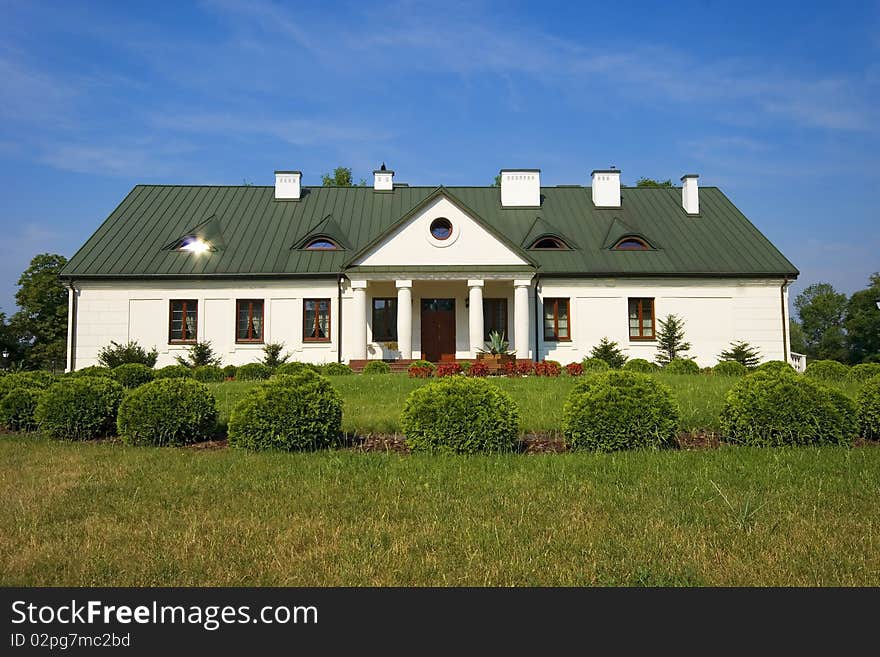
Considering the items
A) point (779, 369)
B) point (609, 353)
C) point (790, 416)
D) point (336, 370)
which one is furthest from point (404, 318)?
point (790, 416)

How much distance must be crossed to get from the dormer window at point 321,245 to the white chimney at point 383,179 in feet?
18.2

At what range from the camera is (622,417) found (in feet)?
26.1

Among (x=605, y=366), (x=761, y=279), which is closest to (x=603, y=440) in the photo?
(x=605, y=366)

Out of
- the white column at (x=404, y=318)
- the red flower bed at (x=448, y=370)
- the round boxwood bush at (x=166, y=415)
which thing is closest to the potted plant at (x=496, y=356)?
the red flower bed at (x=448, y=370)

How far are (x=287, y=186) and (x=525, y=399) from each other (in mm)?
20359

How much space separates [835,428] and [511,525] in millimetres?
5958

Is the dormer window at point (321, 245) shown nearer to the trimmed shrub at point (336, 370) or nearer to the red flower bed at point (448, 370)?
the trimmed shrub at point (336, 370)

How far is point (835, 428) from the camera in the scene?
318 inches

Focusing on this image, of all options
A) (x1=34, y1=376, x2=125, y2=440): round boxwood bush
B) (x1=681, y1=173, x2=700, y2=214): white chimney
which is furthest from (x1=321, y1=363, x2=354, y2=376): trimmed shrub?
(x1=681, y1=173, x2=700, y2=214): white chimney

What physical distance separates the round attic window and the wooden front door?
323 cm

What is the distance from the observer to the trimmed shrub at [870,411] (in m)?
8.45

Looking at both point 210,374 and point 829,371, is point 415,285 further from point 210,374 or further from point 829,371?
point 829,371

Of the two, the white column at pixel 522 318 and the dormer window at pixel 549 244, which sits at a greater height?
the dormer window at pixel 549 244

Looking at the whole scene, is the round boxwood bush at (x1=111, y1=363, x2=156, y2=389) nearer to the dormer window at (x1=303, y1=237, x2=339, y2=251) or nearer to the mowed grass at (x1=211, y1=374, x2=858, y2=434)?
the mowed grass at (x1=211, y1=374, x2=858, y2=434)
